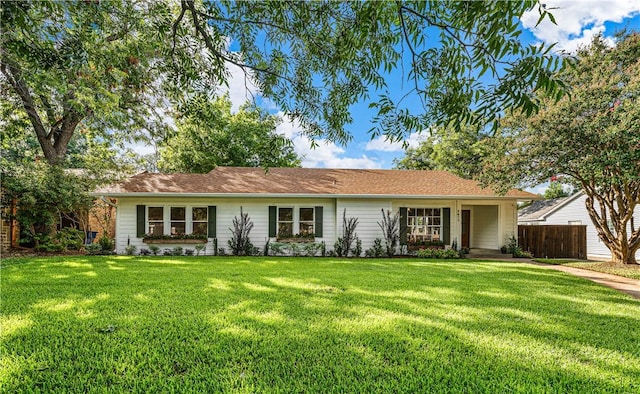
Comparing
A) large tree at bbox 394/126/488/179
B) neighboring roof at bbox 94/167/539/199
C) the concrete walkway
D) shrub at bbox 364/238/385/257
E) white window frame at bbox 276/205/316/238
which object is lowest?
the concrete walkway

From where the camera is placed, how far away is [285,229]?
12.4 meters

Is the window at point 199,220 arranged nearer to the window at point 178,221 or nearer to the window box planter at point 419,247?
the window at point 178,221

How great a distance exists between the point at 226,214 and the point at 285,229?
239 centimetres

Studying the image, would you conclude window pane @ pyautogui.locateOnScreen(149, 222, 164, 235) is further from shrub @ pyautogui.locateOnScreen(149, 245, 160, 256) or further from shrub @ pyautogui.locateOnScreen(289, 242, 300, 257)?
shrub @ pyautogui.locateOnScreen(289, 242, 300, 257)

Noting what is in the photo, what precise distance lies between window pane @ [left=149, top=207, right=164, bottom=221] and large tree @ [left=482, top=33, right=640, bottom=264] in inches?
481

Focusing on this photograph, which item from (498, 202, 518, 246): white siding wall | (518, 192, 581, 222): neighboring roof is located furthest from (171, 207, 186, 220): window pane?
(518, 192, 581, 222): neighboring roof

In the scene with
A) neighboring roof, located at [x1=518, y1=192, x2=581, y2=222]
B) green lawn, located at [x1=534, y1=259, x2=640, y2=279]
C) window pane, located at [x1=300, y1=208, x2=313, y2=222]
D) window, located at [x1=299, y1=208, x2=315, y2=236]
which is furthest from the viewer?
neighboring roof, located at [x1=518, y1=192, x2=581, y2=222]

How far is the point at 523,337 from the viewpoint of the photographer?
349 centimetres

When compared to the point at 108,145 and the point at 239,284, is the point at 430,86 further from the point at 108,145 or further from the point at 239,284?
the point at 108,145

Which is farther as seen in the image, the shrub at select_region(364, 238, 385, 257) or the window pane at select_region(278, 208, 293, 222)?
the window pane at select_region(278, 208, 293, 222)

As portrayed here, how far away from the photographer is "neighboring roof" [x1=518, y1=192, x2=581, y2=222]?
1959 centimetres

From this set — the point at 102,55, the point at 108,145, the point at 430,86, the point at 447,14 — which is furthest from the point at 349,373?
the point at 108,145

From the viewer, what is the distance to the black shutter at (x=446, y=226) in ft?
41.0

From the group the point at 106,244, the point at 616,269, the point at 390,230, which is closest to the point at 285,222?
the point at 390,230
